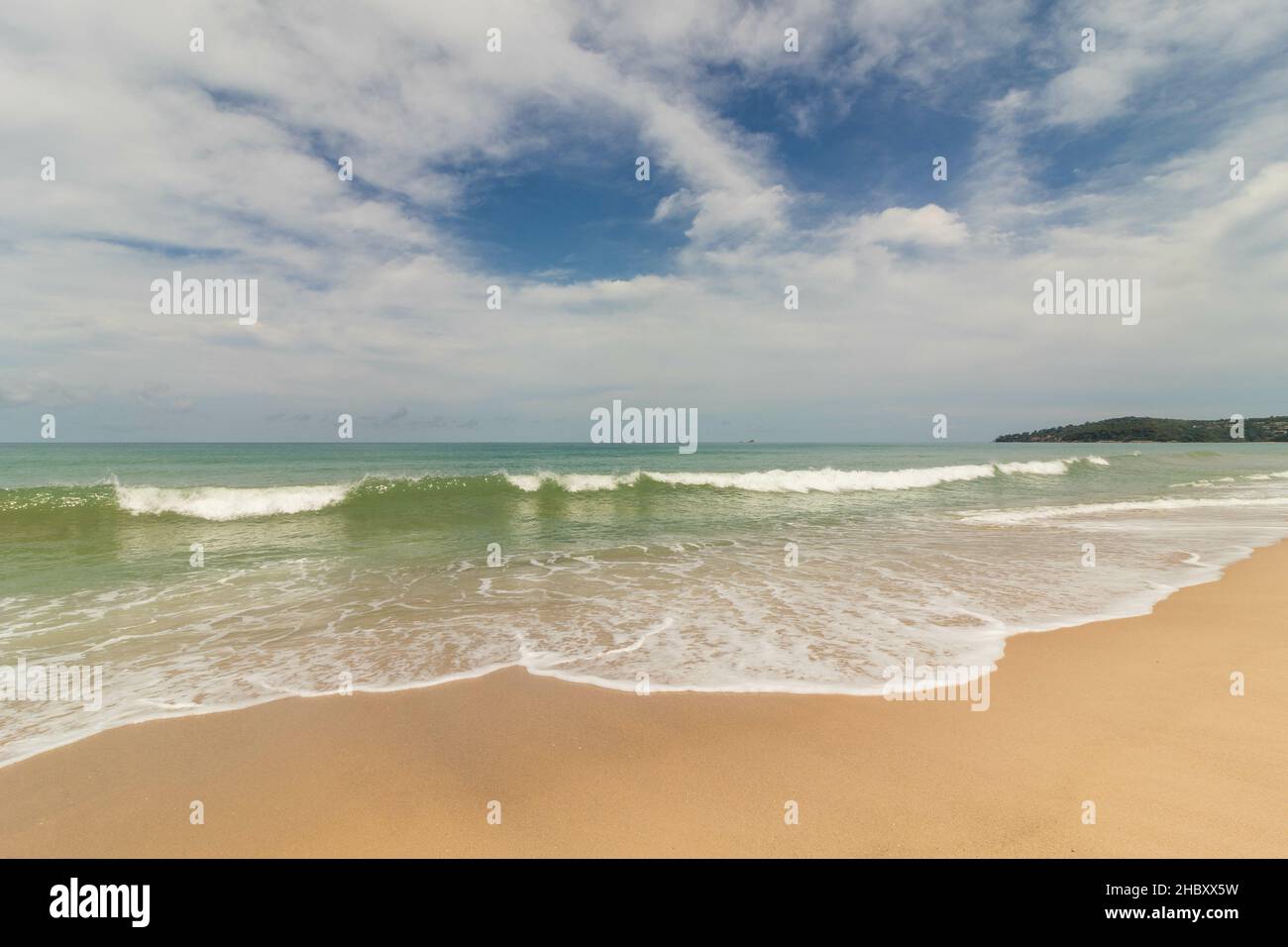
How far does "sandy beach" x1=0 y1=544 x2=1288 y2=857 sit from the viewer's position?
2945 mm

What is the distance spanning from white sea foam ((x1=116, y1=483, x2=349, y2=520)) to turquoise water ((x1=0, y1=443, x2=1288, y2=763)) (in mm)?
102

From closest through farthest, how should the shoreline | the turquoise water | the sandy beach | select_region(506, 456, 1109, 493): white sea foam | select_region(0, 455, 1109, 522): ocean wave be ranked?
the sandy beach, the shoreline, the turquoise water, select_region(0, 455, 1109, 522): ocean wave, select_region(506, 456, 1109, 493): white sea foam

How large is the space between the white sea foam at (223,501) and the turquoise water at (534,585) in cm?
10

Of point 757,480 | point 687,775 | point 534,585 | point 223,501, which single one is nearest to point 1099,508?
point 757,480

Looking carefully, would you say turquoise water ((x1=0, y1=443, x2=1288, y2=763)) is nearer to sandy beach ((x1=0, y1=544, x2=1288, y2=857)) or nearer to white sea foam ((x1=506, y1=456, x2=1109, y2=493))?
sandy beach ((x1=0, y1=544, x2=1288, y2=857))

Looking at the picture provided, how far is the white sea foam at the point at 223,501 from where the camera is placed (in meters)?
18.2

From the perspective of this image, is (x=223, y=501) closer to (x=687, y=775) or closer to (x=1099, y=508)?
(x=687, y=775)

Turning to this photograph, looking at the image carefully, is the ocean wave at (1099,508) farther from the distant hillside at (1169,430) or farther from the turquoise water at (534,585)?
the distant hillside at (1169,430)

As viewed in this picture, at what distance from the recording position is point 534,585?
8992 mm

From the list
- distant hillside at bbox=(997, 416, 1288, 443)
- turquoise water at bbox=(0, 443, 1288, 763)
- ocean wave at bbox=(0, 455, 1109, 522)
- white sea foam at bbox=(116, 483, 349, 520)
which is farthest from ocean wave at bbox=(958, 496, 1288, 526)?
distant hillside at bbox=(997, 416, 1288, 443)

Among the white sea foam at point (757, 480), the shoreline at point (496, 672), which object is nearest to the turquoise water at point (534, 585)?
the shoreline at point (496, 672)

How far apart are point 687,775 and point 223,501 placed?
2138cm
